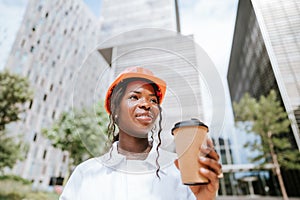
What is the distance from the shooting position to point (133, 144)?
17.6 inches

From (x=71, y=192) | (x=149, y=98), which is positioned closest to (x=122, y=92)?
(x=149, y=98)

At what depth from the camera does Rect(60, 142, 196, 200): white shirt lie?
0.42m

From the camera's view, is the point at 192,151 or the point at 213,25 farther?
the point at 213,25

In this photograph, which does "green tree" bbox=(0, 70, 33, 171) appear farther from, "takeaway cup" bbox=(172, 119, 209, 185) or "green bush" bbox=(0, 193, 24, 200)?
"takeaway cup" bbox=(172, 119, 209, 185)

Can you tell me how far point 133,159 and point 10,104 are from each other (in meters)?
3.13

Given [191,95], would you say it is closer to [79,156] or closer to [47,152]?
[79,156]

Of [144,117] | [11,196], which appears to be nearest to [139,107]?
[144,117]

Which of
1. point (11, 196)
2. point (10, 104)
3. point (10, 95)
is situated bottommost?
point (11, 196)

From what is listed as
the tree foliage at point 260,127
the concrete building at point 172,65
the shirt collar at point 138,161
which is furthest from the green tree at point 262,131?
the shirt collar at point 138,161

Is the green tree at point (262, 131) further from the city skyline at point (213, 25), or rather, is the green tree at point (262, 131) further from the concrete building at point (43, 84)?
the concrete building at point (43, 84)

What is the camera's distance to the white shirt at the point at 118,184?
1.38 feet

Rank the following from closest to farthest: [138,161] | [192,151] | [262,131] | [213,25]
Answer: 1. [192,151]
2. [138,161]
3. [213,25]
4. [262,131]

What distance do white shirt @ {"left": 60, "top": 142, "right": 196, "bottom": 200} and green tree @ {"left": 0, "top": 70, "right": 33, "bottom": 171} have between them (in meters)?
2.86

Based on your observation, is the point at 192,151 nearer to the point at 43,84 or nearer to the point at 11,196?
the point at 11,196
